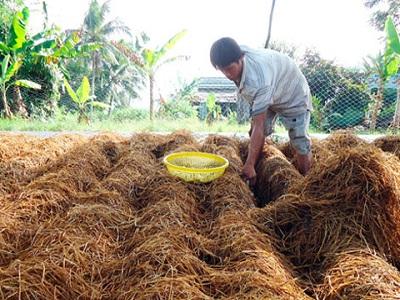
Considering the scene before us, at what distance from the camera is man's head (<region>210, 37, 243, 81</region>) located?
8.07 feet

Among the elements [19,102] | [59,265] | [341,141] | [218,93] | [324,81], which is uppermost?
[59,265]

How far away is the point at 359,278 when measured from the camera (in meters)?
1.51

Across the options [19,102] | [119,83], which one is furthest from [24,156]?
[119,83]

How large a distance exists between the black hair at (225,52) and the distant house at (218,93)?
1032 cm

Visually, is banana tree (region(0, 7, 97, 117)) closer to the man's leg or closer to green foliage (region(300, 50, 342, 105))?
green foliage (region(300, 50, 342, 105))

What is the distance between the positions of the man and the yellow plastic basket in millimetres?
268

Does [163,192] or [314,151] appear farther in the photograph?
[314,151]

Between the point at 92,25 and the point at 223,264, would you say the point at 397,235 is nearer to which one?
the point at 223,264

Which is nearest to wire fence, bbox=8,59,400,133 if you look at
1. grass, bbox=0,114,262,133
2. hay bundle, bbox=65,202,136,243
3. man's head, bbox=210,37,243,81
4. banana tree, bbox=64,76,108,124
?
grass, bbox=0,114,262,133

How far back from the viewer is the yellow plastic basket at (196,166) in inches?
107

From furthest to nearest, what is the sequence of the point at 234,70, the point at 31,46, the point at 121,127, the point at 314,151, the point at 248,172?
the point at 31,46 → the point at 121,127 → the point at 314,151 → the point at 248,172 → the point at 234,70

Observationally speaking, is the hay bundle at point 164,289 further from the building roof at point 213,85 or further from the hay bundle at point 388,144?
the building roof at point 213,85

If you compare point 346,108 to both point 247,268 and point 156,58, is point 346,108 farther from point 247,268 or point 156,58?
point 247,268

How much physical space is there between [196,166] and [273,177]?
69cm
